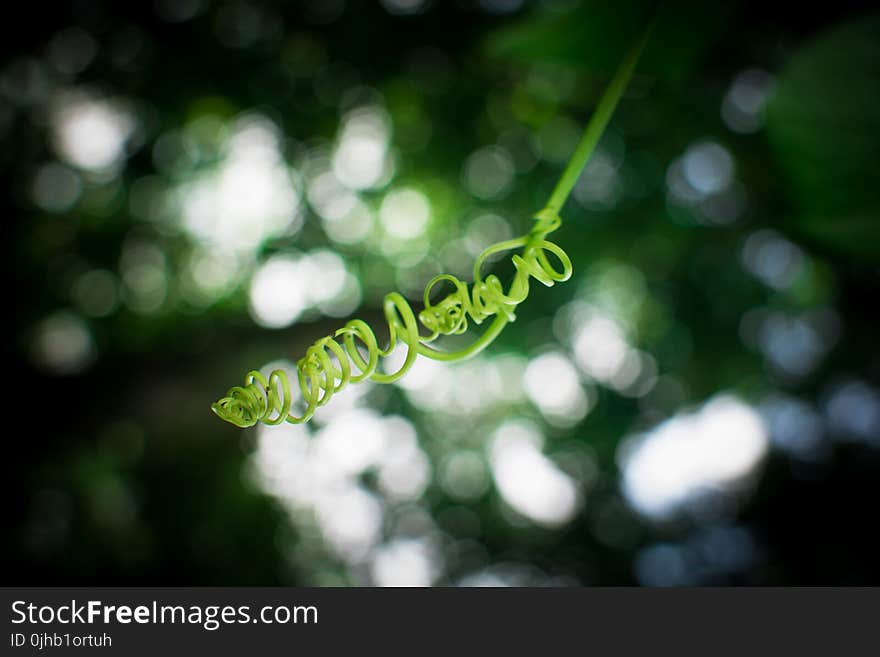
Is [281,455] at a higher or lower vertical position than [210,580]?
higher


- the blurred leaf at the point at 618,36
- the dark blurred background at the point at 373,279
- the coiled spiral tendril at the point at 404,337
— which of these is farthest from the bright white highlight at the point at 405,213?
the coiled spiral tendril at the point at 404,337

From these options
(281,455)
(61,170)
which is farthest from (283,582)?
(61,170)

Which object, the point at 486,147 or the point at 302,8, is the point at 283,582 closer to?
the point at 486,147

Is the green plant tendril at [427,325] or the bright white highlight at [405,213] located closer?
the green plant tendril at [427,325]

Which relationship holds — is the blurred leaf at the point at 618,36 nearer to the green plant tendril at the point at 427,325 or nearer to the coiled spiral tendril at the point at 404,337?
the green plant tendril at the point at 427,325

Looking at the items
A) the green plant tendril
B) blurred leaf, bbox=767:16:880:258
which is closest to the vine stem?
the green plant tendril

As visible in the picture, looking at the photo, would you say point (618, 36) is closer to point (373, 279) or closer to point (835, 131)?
point (835, 131)
